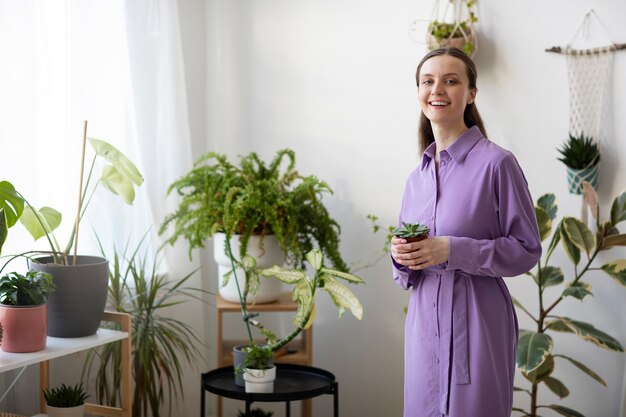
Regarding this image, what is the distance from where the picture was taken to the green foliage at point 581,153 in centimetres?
304

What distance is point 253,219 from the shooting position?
2916 millimetres

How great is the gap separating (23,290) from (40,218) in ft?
0.96

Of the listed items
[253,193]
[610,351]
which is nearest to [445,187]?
[253,193]

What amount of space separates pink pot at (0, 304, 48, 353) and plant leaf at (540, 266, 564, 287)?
1.90 metres

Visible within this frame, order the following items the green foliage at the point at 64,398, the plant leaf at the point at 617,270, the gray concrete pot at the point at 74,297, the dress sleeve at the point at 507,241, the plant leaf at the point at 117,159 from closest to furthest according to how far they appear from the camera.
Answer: the dress sleeve at the point at 507,241
the gray concrete pot at the point at 74,297
the plant leaf at the point at 117,159
the green foliage at the point at 64,398
the plant leaf at the point at 617,270

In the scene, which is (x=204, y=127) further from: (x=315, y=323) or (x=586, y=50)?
(x=586, y=50)

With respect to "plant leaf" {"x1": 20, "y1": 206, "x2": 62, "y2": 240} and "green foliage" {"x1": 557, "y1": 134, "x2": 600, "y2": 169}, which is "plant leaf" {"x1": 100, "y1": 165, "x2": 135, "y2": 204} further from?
"green foliage" {"x1": 557, "y1": 134, "x2": 600, "y2": 169}

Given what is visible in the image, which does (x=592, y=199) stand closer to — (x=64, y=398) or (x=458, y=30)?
(x=458, y=30)

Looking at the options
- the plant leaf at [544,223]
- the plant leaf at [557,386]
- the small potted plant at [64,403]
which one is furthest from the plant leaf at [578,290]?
the small potted plant at [64,403]

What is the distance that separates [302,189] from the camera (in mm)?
3012

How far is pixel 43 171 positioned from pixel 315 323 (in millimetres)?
1511

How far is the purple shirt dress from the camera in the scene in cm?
182

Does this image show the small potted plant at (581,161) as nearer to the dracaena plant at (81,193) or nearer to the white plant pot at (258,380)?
the white plant pot at (258,380)

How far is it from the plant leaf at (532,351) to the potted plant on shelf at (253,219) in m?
0.77
